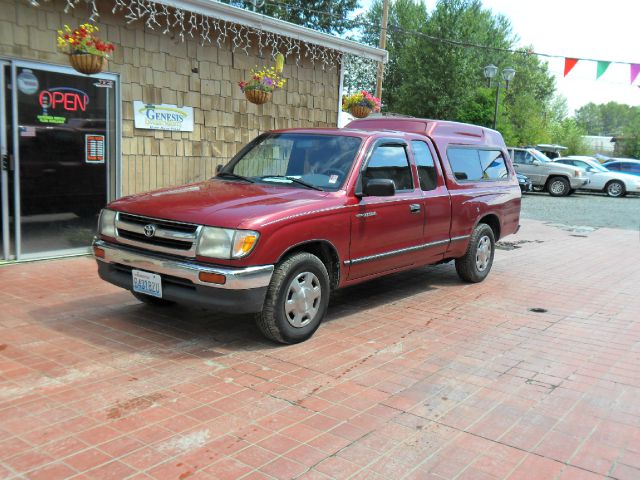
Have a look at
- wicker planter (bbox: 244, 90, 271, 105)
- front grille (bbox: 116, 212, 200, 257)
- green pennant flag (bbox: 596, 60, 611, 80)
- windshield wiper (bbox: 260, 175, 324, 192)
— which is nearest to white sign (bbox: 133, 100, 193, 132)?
wicker planter (bbox: 244, 90, 271, 105)

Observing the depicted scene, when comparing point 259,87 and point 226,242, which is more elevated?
point 259,87

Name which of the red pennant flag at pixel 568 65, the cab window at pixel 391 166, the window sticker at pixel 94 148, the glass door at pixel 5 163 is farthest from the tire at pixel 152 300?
the red pennant flag at pixel 568 65

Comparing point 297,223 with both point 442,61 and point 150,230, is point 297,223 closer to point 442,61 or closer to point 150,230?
point 150,230

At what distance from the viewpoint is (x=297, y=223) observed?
488 centimetres

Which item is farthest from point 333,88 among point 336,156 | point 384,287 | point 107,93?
point 336,156

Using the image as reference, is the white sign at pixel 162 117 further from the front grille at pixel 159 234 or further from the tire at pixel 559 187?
the tire at pixel 559 187

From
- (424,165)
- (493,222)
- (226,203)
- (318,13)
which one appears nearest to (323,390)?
(226,203)

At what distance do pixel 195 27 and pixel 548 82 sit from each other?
4781 cm

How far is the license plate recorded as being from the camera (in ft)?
15.8

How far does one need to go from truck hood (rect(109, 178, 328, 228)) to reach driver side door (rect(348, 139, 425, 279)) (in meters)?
0.58

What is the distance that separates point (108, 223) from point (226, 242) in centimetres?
136

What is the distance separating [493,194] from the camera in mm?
7984

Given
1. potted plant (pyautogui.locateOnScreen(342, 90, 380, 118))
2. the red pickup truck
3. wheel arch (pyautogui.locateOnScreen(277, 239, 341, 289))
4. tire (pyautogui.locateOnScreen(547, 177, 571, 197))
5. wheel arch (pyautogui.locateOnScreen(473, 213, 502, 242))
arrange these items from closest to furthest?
1. the red pickup truck
2. wheel arch (pyautogui.locateOnScreen(277, 239, 341, 289))
3. wheel arch (pyautogui.locateOnScreen(473, 213, 502, 242))
4. potted plant (pyautogui.locateOnScreen(342, 90, 380, 118))
5. tire (pyautogui.locateOnScreen(547, 177, 571, 197))

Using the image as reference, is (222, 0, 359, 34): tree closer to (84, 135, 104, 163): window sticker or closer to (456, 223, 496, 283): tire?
(84, 135, 104, 163): window sticker
